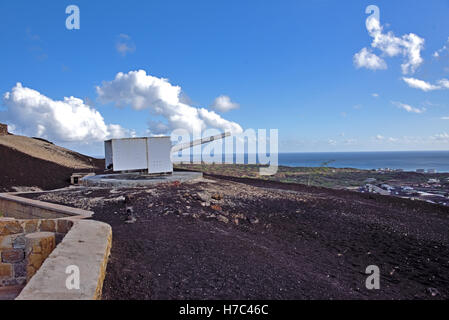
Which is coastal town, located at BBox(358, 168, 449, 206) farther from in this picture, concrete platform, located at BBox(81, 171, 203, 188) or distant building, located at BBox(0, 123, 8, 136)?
distant building, located at BBox(0, 123, 8, 136)

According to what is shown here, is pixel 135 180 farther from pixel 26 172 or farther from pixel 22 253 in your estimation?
pixel 26 172

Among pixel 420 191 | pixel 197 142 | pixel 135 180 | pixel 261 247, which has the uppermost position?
pixel 197 142

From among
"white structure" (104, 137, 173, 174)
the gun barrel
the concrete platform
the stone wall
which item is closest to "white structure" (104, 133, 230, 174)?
"white structure" (104, 137, 173, 174)

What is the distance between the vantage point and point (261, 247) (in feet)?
15.6

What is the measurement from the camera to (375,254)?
5355 millimetres

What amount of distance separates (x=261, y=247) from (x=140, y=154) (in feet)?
21.6

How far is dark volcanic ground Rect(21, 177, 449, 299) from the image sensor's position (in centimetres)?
329

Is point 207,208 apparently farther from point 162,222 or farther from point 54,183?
point 54,183

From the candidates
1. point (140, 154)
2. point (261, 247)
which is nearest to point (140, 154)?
point (140, 154)

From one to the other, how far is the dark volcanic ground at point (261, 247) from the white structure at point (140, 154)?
127cm

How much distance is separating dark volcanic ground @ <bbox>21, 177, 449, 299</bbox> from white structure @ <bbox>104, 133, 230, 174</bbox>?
50.0 inches
